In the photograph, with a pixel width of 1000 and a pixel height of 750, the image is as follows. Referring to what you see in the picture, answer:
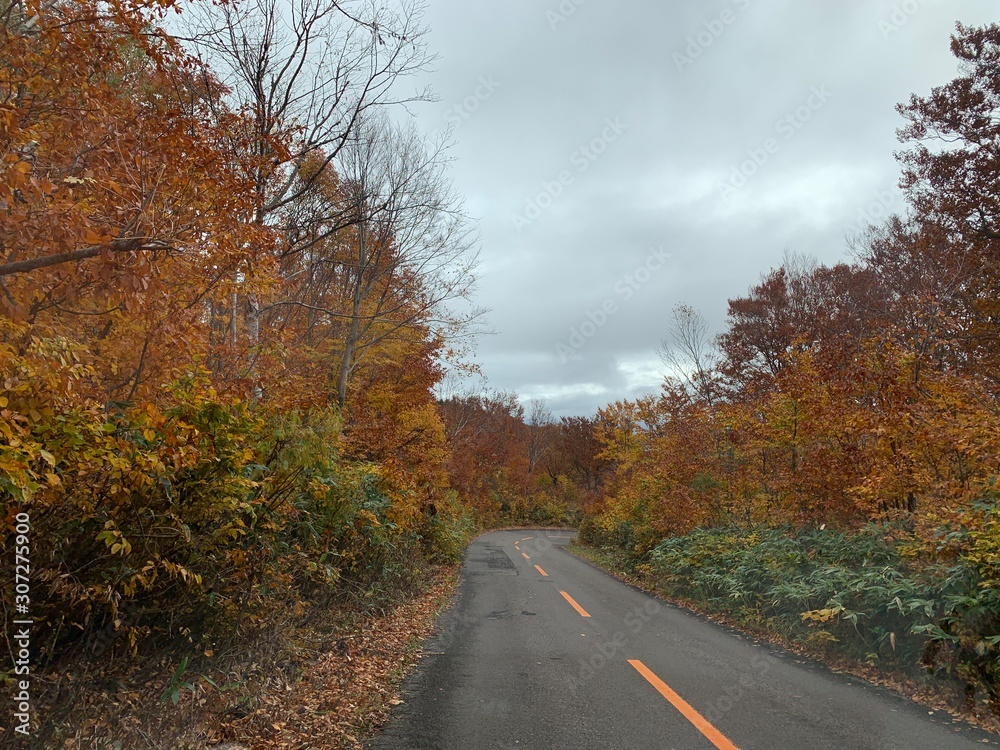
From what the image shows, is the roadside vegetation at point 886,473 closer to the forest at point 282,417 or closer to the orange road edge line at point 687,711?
the forest at point 282,417

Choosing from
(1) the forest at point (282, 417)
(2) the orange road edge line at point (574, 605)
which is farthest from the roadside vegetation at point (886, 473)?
(2) the orange road edge line at point (574, 605)

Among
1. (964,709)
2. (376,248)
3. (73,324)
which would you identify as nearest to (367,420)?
(376,248)

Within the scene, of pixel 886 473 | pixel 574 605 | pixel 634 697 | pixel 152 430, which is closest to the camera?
pixel 152 430

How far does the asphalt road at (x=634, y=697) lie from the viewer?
4.27m

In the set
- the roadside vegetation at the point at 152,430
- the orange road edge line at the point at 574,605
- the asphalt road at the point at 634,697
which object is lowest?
the orange road edge line at the point at 574,605

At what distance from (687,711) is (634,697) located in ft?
1.73

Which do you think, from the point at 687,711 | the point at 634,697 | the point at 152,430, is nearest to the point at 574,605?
the point at 634,697

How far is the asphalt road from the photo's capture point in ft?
14.0

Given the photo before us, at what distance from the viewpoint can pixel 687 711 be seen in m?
4.82

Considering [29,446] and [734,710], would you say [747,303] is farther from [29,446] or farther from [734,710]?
[29,446]

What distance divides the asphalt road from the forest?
107cm

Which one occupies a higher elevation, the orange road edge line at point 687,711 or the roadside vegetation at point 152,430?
the roadside vegetation at point 152,430

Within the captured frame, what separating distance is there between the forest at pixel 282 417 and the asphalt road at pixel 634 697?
1.07 meters

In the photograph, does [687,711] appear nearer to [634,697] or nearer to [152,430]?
[634,697]
